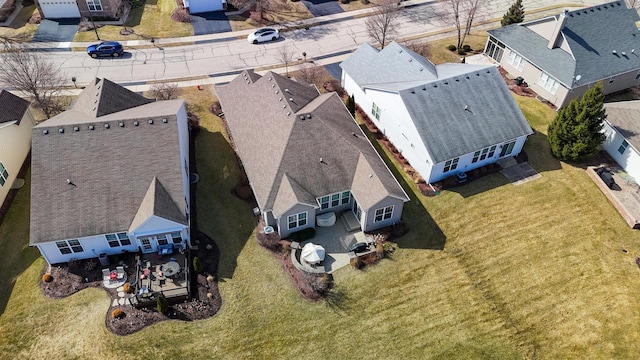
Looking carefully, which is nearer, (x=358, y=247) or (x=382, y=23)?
(x=358, y=247)

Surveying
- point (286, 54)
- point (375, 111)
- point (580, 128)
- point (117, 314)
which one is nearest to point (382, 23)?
point (286, 54)

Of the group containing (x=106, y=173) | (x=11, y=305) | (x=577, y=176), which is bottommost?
(x=11, y=305)

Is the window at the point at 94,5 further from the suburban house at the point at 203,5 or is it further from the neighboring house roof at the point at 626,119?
the neighboring house roof at the point at 626,119

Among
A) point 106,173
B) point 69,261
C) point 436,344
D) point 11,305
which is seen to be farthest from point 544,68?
point 11,305

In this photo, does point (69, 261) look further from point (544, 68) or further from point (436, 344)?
point (544, 68)

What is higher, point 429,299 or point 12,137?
point 12,137

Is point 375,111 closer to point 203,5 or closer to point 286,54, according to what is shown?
point 286,54

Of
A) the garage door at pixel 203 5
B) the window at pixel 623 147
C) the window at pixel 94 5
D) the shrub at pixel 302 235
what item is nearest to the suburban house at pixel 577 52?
the window at pixel 623 147
